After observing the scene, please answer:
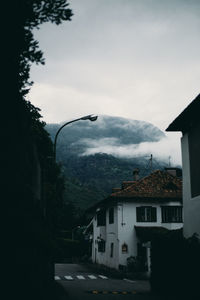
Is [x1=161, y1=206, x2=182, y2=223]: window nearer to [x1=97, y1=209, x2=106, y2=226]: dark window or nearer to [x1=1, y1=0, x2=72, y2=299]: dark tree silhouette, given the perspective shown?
[x1=97, y1=209, x2=106, y2=226]: dark window

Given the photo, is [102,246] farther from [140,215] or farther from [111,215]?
[140,215]

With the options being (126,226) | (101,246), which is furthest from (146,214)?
(101,246)

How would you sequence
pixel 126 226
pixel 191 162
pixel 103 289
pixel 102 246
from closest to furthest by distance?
pixel 191 162, pixel 103 289, pixel 126 226, pixel 102 246

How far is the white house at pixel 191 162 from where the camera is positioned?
1736 cm

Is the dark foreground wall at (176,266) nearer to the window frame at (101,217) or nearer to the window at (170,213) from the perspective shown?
the window at (170,213)

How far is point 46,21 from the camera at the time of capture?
7.53 meters

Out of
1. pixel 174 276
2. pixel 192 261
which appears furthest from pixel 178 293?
pixel 192 261

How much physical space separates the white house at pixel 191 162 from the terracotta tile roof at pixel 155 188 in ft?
61.6

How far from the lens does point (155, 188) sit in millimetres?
39281

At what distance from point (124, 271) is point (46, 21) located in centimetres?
3144

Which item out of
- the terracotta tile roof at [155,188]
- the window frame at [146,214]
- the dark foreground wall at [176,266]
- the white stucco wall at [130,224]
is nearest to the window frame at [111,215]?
the white stucco wall at [130,224]

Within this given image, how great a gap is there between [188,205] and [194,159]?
228cm

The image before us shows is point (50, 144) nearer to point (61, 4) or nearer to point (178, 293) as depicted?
point (178, 293)

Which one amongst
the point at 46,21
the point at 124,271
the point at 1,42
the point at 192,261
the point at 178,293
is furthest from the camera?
the point at 124,271
